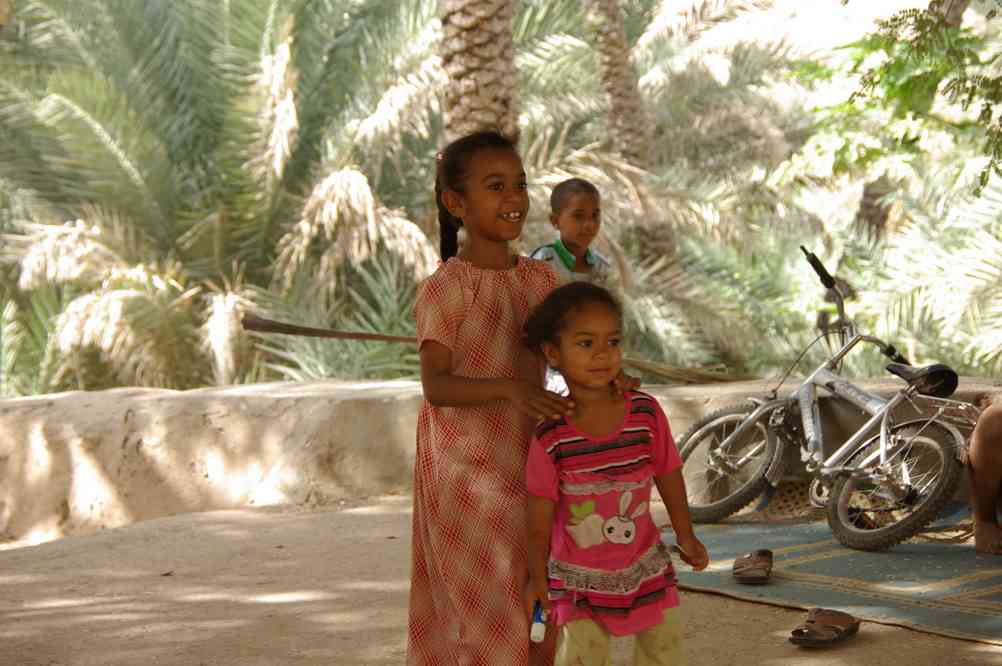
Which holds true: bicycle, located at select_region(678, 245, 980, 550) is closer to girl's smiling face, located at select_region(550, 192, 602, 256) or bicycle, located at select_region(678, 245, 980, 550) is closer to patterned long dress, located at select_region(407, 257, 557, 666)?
girl's smiling face, located at select_region(550, 192, 602, 256)

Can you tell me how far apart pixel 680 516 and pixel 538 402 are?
48 cm

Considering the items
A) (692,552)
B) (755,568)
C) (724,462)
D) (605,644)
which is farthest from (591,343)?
(724,462)

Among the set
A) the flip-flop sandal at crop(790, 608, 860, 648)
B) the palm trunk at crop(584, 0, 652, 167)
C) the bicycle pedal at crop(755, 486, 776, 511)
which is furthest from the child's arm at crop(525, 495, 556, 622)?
the palm trunk at crop(584, 0, 652, 167)

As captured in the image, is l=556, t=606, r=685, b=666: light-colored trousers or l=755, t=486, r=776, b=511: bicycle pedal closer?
l=556, t=606, r=685, b=666: light-colored trousers

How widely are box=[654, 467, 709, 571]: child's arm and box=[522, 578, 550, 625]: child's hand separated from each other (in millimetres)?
324

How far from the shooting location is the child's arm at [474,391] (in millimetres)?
2951

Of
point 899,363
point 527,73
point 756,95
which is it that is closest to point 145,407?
point 899,363

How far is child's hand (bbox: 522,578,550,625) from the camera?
10.3 feet

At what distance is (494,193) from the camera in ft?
10.3

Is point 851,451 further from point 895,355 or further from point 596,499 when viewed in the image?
point 596,499

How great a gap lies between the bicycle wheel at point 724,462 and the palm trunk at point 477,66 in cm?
334

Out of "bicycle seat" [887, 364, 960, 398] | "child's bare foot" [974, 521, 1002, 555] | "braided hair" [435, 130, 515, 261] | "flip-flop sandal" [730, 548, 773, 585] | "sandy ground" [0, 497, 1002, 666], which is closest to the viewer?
"braided hair" [435, 130, 515, 261]

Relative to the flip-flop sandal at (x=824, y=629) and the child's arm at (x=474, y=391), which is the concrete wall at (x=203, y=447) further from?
the child's arm at (x=474, y=391)

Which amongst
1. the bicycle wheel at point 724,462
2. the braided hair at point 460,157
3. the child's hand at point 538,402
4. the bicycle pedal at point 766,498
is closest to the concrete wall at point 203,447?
the bicycle wheel at point 724,462
